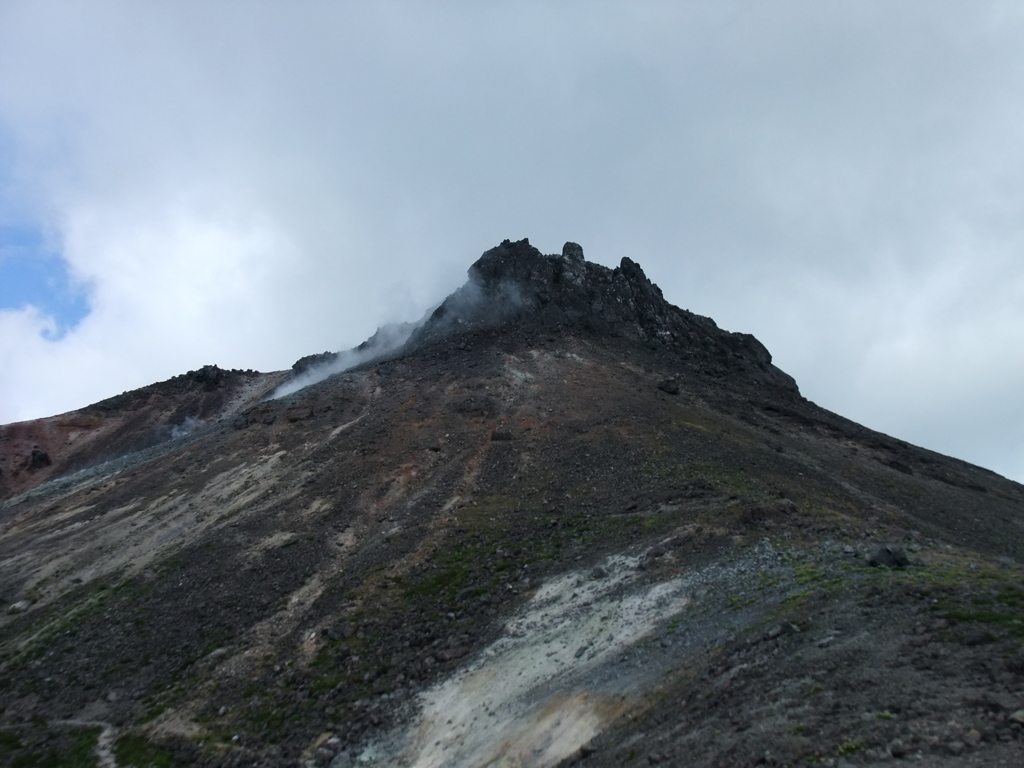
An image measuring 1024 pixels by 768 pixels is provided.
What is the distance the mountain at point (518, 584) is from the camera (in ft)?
62.1

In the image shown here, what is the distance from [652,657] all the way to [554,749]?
523 cm

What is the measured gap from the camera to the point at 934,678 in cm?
1672

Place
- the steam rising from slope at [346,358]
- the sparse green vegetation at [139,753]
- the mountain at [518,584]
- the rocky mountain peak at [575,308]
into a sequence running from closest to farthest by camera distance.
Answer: the mountain at [518,584] → the sparse green vegetation at [139,753] → the rocky mountain peak at [575,308] → the steam rising from slope at [346,358]

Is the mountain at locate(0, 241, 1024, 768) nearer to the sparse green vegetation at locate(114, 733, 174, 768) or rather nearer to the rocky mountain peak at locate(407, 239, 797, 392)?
the sparse green vegetation at locate(114, 733, 174, 768)

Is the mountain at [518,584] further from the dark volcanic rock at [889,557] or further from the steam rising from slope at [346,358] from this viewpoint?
the steam rising from slope at [346,358]

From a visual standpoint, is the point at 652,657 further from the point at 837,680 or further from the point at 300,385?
the point at 300,385

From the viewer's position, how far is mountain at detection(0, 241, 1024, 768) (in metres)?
18.9

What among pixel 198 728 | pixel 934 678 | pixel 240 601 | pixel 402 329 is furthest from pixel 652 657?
pixel 402 329

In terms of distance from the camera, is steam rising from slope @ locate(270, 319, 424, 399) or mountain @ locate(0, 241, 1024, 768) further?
steam rising from slope @ locate(270, 319, 424, 399)

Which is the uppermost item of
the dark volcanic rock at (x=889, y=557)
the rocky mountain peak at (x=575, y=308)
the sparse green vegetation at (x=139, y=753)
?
the rocky mountain peak at (x=575, y=308)

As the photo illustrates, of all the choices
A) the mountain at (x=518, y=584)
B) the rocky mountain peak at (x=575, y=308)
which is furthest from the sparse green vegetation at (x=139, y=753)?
the rocky mountain peak at (x=575, y=308)

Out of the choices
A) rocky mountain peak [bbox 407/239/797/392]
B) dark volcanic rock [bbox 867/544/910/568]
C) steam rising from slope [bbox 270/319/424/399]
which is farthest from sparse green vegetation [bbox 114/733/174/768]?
steam rising from slope [bbox 270/319/424/399]

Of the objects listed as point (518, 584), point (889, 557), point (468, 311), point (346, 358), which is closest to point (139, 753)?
point (518, 584)

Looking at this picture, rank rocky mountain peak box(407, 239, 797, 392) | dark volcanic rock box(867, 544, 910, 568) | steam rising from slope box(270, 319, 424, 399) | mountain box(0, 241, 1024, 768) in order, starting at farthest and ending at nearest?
steam rising from slope box(270, 319, 424, 399)
rocky mountain peak box(407, 239, 797, 392)
dark volcanic rock box(867, 544, 910, 568)
mountain box(0, 241, 1024, 768)
